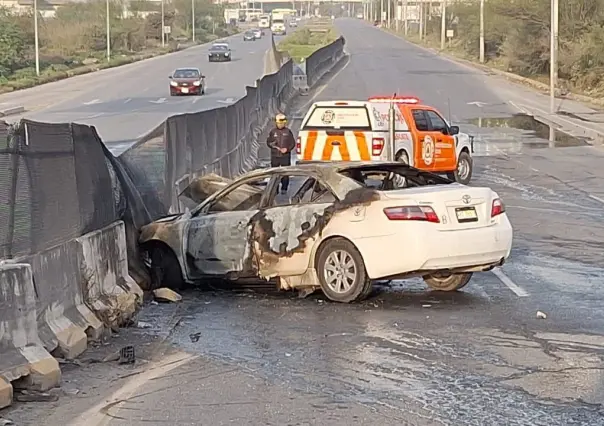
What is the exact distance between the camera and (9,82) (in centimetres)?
7388

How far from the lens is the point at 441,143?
931 inches

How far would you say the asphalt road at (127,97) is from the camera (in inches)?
1781

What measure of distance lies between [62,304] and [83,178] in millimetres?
1777

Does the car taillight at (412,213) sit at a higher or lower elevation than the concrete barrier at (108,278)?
higher

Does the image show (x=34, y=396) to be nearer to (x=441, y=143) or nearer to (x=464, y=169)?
(x=441, y=143)

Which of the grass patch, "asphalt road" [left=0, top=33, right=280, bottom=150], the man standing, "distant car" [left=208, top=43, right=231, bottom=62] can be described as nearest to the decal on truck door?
the man standing

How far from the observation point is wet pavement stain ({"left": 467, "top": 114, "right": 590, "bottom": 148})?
3534cm

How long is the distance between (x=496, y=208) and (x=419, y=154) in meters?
11.6

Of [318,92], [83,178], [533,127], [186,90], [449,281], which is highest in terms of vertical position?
Answer: [83,178]

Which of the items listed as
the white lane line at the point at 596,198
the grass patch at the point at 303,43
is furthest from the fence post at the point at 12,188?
the grass patch at the point at 303,43

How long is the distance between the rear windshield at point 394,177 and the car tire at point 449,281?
100 cm

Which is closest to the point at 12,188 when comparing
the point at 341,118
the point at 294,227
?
the point at 294,227

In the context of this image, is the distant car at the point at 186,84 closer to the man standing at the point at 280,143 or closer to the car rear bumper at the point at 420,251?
the man standing at the point at 280,143

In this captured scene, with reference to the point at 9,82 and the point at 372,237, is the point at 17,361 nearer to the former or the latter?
the point at 372,237
